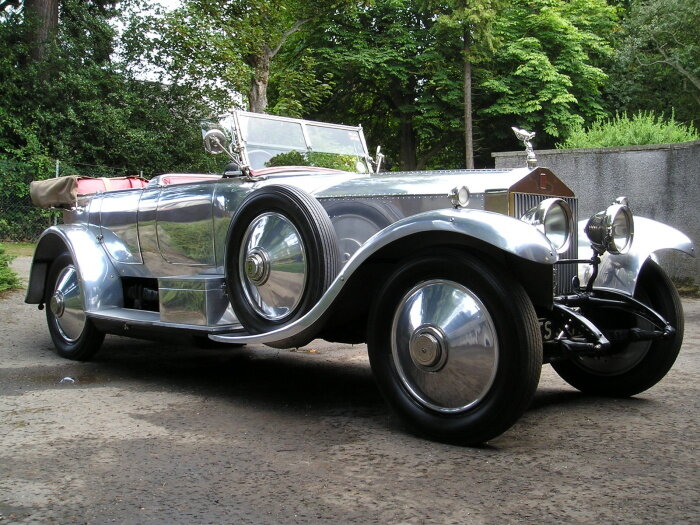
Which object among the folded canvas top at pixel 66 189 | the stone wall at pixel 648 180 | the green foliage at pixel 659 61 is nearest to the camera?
the folded canvas top at pixel 66 189

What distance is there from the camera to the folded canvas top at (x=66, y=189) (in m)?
6.53

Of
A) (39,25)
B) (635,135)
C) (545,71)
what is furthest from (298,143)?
(545,71)

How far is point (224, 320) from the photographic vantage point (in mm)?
4695

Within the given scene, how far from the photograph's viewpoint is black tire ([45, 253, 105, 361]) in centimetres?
589

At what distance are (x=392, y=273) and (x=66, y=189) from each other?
401cm

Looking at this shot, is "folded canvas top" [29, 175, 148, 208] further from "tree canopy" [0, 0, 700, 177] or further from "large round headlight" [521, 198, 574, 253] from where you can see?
"tree canopy" [0, 0, 700, 177]

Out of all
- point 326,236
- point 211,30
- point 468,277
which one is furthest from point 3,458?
point 211,30

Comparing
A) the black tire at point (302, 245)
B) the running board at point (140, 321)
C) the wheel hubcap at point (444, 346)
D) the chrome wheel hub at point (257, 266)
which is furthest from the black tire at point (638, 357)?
the running board at point (140, 321)

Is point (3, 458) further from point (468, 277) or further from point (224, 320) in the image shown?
point (468, 277)

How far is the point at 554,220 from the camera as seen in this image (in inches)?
160

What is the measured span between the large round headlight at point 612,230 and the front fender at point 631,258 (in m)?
0.28

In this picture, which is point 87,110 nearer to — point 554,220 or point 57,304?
point 57,304

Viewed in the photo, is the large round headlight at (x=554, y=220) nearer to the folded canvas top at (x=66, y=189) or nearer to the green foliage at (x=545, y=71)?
the folded canvas top at (x=66, y=189)

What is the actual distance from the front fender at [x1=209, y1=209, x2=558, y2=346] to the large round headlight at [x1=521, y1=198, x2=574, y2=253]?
1.73 ft
